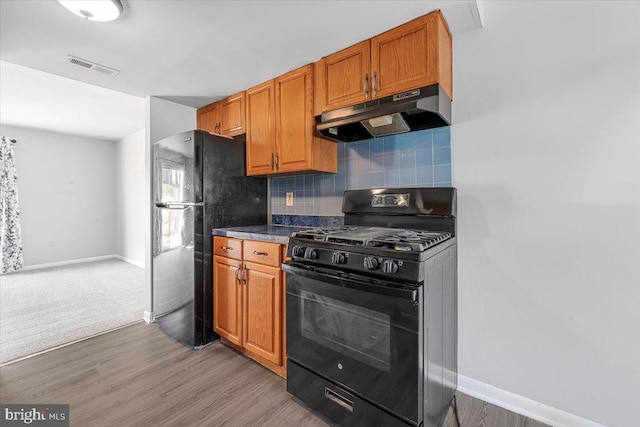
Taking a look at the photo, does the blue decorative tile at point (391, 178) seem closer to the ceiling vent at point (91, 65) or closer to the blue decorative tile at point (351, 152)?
the blue decorative tile at point (351, 152)

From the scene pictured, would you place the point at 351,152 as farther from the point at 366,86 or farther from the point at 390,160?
the point at 366,86

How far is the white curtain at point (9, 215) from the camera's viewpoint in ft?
14.9

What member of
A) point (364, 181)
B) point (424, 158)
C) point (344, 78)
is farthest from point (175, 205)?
point (424, 158)

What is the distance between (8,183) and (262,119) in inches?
204

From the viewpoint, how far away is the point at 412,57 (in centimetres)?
160

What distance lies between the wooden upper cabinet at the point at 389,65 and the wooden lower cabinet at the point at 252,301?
1144mm

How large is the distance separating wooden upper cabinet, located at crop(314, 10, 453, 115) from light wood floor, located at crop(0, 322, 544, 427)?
190 cm

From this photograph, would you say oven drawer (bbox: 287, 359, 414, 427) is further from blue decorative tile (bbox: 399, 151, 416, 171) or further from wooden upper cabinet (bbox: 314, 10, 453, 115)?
wooden upper cabinet (bbox: 314, 10, 453, 115)

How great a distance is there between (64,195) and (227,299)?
17.2 ft

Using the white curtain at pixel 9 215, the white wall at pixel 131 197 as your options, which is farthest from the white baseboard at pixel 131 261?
the white curtain at pixel 9 215

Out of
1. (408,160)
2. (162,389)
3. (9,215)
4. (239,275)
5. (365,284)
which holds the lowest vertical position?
(162,389)

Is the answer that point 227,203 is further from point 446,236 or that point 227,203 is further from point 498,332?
point 498,332

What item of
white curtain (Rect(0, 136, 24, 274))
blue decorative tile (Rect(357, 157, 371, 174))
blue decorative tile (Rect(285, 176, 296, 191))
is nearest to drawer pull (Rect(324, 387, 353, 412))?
blue decorative tile (Rect(357, 157, 371, 174))

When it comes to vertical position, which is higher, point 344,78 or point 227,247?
point 344,78
